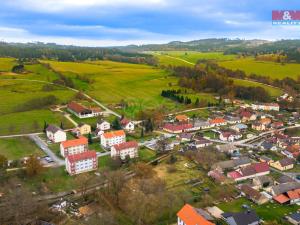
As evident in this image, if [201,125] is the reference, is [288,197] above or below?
below

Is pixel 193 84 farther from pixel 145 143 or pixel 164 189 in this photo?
pixel 164 189

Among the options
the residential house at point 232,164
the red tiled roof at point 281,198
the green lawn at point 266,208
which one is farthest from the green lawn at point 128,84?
the red tiled roof at point 281,198

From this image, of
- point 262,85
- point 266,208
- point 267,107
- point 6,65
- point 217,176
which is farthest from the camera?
point 6,65

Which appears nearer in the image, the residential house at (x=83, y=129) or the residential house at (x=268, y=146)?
the residential house at (x=268, y=146)

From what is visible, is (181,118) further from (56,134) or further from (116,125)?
(56,134)

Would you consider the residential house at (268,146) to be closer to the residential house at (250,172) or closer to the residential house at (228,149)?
the residential house at (228,149)

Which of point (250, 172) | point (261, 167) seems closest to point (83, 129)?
point (250, 172)

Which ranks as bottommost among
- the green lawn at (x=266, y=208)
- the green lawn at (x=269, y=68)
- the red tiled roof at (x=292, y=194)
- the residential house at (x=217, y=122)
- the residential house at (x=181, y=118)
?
the green lawn at (x=266, y=208)

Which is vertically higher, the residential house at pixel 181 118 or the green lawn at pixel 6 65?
the green lawn at pixel 6 65
